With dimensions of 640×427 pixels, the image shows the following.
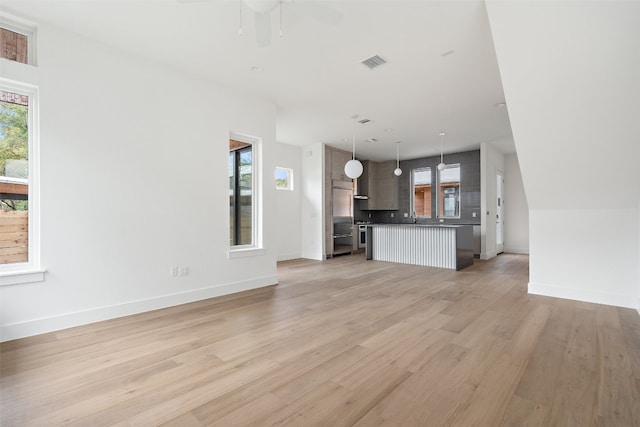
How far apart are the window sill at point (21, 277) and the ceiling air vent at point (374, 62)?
161 inches

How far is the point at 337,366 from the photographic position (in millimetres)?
2238

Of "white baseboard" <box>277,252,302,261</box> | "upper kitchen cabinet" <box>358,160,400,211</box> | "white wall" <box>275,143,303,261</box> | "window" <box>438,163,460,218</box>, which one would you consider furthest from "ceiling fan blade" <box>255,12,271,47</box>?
"window" <box>438,163,460,218</box>

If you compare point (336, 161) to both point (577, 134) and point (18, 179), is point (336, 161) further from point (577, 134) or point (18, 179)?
point (18, 179)

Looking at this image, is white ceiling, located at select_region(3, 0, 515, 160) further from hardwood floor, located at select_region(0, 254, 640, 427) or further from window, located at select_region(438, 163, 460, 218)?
window, located at select_region(438, 163, 460, 218)

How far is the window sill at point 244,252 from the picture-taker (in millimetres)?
4332

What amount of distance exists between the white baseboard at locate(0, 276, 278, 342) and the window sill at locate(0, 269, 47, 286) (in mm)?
390

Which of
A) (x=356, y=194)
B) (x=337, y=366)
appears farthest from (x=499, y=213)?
(x=337, y=366)

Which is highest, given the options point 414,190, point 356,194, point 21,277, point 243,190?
point 414,190

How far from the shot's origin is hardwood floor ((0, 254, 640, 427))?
5.63 feet

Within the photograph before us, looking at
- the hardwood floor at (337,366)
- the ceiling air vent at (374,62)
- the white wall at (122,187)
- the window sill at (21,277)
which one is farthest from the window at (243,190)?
the window sill at (21,277)

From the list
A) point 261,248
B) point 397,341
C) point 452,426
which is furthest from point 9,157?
point 452,426

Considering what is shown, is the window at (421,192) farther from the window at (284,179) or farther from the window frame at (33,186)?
the window frame at (33,186)

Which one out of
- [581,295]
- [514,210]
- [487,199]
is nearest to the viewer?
[581,295]

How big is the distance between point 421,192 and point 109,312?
27.3ft
